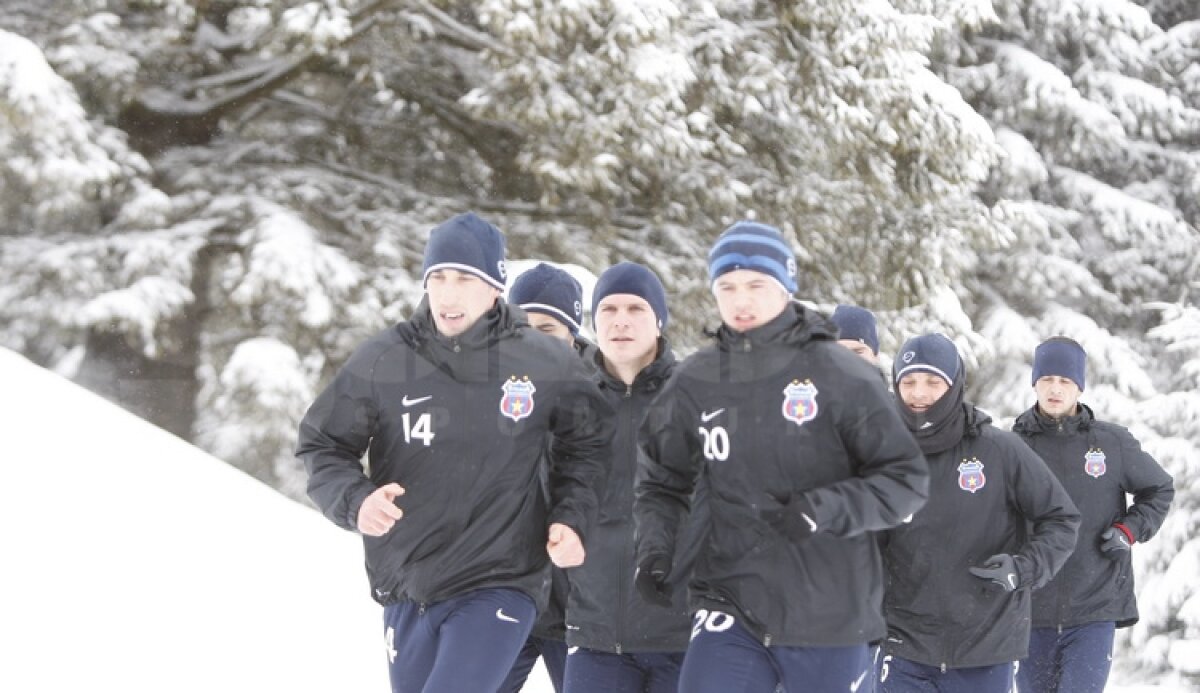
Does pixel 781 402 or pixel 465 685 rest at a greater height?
pixel 781 402

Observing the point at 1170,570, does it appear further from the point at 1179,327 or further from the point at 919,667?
the point at 919,667

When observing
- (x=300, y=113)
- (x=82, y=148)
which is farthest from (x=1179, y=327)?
(x=82, y=148)

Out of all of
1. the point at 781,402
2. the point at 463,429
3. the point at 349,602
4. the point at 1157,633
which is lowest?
the point at 1157,633

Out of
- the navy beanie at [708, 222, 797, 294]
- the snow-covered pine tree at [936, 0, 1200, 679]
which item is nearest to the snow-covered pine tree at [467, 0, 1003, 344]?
the snow-covered pine tree at [936, 0, 1200, 679]

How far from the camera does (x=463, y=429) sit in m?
4.32

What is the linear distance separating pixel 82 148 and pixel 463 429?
889 cm

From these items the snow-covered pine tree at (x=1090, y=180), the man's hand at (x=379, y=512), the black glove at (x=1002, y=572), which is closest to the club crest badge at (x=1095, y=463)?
the black glove at (x=1002, y=572)

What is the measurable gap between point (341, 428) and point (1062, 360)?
4.18 meters

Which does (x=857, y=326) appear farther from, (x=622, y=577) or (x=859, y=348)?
(x=622, y=577)

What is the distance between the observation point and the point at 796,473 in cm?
389

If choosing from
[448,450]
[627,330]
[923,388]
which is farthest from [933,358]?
[448,450]

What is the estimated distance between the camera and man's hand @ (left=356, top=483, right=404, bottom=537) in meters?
4.04

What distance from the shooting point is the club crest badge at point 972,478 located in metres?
5.50

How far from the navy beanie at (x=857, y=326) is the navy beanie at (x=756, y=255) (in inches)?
103
